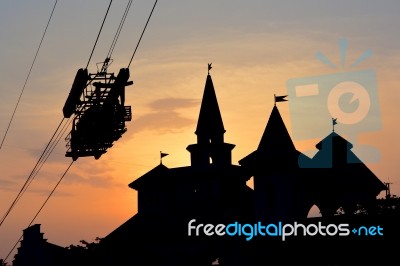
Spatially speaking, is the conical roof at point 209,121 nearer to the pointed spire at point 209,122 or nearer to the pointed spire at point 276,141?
the pointed spire at point 209,122

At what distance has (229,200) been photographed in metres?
75.2

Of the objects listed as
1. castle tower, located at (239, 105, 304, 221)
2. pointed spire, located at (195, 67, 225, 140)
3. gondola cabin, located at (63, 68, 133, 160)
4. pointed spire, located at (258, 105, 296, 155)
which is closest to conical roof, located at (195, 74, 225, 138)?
pointed spire, located at (195, 67, 225, 140)

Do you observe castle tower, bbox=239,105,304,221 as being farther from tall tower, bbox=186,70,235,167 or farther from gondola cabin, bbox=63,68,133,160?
gondola cabin, bbox=63,68,133,160

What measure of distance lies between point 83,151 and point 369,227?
1820 centimetres

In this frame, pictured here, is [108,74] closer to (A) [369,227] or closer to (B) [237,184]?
(A) [369,227]

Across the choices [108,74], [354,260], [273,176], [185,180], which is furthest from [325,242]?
[185,180]

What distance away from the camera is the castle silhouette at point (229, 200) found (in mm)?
63397

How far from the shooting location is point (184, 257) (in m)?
66.2

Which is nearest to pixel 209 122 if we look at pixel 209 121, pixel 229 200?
pixel 209 121

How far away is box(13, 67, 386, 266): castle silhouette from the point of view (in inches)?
2496

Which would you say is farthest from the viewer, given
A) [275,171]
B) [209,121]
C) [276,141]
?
[209,121]

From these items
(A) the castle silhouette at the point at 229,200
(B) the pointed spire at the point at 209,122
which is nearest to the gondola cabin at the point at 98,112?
(A) the castle silhouette at the point at 229,200

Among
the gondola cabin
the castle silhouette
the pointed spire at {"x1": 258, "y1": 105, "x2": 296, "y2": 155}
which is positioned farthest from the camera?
the pointed spire at {"x1": 258, "y1": 105, "x2": 296, "y2": 155}

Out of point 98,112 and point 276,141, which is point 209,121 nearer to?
point 276,141
